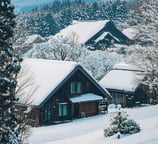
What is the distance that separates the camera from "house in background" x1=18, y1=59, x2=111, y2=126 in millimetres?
42531

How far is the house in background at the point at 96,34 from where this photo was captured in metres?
96.9

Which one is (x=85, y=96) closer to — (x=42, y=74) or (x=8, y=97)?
(x=42, y=74)

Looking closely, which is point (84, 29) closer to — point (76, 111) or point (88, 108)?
point (88, 108)

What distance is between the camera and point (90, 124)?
1582 inches

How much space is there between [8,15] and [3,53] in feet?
4.26

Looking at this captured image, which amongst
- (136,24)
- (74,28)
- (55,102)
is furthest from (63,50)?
(74,28)

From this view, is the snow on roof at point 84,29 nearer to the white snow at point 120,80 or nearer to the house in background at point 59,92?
the white snow at point 120,80

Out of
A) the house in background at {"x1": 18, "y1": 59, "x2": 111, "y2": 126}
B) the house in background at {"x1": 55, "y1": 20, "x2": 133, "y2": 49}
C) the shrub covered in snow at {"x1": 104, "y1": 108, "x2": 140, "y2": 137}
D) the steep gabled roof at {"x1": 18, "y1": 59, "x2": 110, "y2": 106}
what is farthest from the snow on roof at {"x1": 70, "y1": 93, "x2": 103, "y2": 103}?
the house in background at {"x1": 55, "y1": 20, "x2": 133, "y2": 49}

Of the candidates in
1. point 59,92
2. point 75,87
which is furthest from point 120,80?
point 59,92

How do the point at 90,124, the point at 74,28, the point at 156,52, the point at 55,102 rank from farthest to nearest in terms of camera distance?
the point at 74,28
the point at 55,102
the point at 90,124
the point at 156,52

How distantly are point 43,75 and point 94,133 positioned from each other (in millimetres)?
15479

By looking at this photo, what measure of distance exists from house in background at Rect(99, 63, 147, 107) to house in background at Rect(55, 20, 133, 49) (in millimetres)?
33898

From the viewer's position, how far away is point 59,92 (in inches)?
1764

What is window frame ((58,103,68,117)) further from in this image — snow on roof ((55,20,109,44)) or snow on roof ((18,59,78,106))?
snow on roof ((55,20,109,44))
